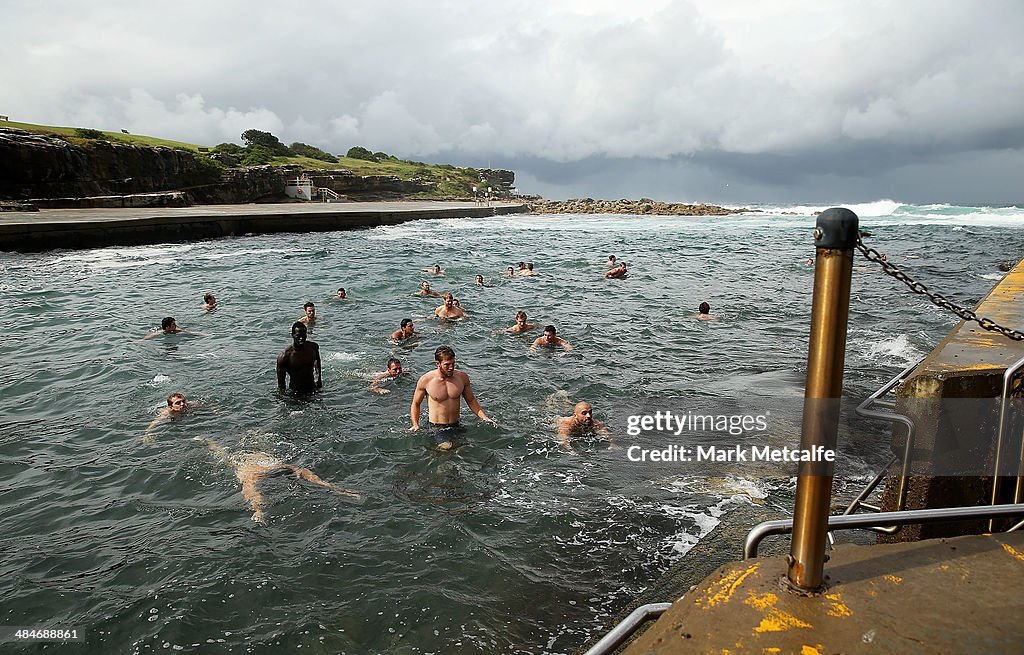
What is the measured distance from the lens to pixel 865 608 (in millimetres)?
2115

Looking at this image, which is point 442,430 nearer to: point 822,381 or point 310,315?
point 822,381

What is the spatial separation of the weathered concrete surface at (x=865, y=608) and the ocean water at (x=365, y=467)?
1.88m

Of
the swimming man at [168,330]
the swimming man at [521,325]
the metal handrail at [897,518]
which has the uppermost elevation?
the metal handrail at [897,518]

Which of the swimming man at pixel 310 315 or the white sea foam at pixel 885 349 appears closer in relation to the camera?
the white sea foam at pixel 885 349

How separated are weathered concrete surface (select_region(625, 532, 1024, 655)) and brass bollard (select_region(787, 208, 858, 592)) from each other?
0.15m

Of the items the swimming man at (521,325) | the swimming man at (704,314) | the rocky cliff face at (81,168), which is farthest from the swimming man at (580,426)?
the rocky cliff face at (81,168)

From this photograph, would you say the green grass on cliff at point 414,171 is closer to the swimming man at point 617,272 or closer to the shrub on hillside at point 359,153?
the shrub on hillside at point 359,153

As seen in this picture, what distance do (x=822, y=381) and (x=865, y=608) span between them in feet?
2.77

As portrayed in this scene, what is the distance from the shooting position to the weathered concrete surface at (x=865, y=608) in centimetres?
197

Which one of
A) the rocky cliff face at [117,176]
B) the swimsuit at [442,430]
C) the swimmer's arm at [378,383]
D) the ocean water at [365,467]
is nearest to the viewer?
the ocean water at [365,467]

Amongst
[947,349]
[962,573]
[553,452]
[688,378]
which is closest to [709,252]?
[688,378]

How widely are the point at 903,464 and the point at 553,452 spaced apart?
4039 mm

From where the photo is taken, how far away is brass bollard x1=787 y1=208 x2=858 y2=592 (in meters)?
1.86

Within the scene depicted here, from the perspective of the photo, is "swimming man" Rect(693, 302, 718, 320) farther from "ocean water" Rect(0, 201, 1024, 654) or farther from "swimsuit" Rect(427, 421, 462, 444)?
"swimsuit" Rect(427, 421, 462, 444)
